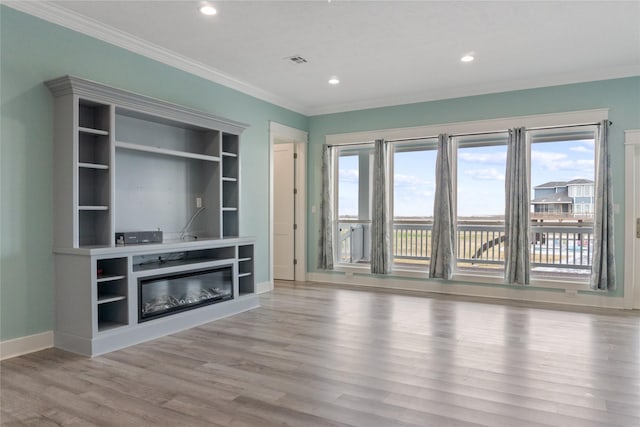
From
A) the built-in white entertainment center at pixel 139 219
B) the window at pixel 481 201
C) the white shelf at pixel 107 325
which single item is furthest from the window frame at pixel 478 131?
the white shelf at pixel 107 325

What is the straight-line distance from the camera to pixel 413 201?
6441 mm

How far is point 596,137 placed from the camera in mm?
5230

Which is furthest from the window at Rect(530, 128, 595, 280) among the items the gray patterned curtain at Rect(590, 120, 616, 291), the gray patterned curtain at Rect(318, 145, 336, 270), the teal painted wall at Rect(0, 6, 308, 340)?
the teal painted wall at Rect(0, 6, 308, 340)

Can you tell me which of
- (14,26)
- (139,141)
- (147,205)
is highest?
(14,26)

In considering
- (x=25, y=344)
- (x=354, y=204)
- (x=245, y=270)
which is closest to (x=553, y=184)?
Result: (x=354, y=204)

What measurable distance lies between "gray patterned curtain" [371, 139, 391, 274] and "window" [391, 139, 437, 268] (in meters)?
0.18

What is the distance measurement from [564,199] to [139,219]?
5351 mm

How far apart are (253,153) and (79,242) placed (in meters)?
2.78

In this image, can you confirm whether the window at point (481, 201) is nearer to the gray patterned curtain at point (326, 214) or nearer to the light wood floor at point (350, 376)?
the gray patterned curtain at point (326, 214)

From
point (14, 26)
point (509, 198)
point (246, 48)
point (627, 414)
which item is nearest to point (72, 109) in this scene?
point (14, 26)

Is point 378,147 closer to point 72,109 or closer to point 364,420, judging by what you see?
point 72,109

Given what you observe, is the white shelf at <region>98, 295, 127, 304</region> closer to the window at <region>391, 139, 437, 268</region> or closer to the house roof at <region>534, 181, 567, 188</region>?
the window at <region>391, 139, 437, 268</region>

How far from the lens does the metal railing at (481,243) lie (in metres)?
5.49

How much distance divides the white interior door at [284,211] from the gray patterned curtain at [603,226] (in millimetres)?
4456
